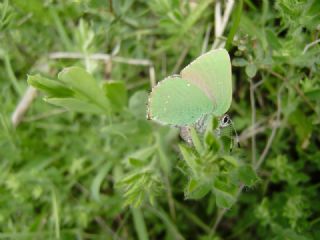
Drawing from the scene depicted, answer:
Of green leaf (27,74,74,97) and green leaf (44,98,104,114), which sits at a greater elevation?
green leaf (27,74,74,97)

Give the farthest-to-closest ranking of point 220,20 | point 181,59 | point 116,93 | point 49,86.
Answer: point 181,59 → point 220,20 → point 116,93 → point 49,86

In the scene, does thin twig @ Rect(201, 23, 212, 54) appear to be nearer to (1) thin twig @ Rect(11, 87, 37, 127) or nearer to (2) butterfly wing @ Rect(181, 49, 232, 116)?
(2) butterfly wing @ Rect(181, 49, 232, 116)

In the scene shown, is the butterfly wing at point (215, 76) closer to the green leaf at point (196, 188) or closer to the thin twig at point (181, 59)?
the green leaf at point (196, 188)

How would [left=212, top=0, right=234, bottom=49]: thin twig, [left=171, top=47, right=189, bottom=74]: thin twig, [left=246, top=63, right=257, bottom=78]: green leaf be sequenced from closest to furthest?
1. [left=246, top=63, right=257, bottom=78]: green leaf
2. [left=212, top=0, right=234, bottom=49]: thin twig
3. [left=171, top=47, right=189, bottom=74]: thin twig

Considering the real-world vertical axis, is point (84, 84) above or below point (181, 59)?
above

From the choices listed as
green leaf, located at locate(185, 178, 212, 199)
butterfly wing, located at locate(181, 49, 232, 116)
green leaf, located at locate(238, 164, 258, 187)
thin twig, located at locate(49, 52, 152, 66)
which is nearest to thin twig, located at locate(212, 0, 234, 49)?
thin twig, located at locate(49, 52, 152, 66)

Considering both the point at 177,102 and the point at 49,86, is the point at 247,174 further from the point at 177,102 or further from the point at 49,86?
the point at 49,86

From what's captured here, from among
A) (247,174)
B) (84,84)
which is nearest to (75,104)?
(84,84)

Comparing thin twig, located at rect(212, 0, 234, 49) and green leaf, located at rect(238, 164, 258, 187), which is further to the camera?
thin twig, located at rect(212, 0, 234, 49)
